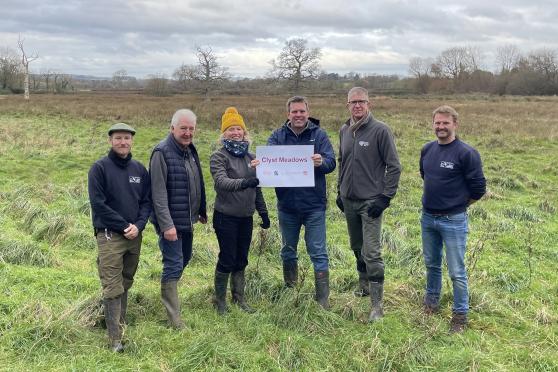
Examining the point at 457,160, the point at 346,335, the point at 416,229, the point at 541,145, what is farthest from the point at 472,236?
the point at 541,145

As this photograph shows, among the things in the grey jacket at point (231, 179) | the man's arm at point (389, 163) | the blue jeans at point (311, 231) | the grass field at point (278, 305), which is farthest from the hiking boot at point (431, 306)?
the grey jacket at point (231, 179)

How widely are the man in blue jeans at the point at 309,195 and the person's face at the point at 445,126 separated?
1.06 m

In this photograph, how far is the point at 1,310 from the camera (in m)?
4.28

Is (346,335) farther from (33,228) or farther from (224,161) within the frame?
(33,228)

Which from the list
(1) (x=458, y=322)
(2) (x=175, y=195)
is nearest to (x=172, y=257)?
(2) (x=175, y=195)

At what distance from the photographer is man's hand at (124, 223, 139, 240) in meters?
3.82

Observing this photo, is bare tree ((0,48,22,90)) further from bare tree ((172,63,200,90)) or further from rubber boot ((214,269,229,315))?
rubber boot ((214,269,229,315))

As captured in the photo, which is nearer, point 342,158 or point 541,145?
point 342,158

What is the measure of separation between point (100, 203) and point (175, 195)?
70cm

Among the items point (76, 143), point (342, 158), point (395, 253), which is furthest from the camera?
point (76, 143)

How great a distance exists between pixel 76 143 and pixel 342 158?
14.1 meters

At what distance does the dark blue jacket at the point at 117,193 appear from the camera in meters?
3.74

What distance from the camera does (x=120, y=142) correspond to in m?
3.82

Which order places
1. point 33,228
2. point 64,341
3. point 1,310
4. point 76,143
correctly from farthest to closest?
1. point 76,143
2. point 33,228
3. point 1,310
4. point 64,341
